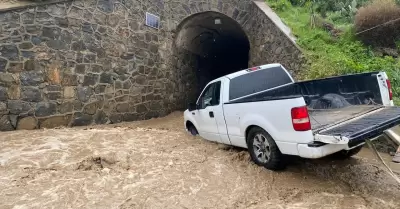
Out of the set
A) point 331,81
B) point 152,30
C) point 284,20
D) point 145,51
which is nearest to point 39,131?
point 145,51

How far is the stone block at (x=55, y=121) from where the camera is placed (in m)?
8.73

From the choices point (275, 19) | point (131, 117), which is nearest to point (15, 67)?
point (131, 117)

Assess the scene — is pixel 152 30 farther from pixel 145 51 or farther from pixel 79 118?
pixel 79 118

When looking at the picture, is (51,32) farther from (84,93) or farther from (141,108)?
(141,108)

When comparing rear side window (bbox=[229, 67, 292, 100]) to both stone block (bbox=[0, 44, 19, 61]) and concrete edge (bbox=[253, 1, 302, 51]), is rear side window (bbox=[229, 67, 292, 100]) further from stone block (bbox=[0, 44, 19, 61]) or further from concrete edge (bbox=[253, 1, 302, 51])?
stone block (bbox=[0, 44, 19, 61])

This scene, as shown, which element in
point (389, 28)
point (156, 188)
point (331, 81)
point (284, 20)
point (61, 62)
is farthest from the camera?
point (284, 20)

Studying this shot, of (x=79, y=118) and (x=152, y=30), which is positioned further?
(x=152, y=30)

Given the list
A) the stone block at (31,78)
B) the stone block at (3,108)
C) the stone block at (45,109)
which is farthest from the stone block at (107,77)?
the stone block at (3,108)

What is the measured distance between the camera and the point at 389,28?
9953 mm

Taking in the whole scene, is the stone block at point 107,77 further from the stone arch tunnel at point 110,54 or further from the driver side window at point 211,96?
the driver side window at point 211,96

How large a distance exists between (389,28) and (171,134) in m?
7.50

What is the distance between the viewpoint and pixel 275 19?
Result: 11.5 metres

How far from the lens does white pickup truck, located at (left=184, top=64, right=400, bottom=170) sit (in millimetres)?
4398

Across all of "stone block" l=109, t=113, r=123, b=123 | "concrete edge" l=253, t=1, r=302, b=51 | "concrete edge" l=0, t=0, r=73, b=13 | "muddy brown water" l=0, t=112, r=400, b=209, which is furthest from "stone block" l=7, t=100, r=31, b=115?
"concrete edge" l=253, t=1, r=302, b=51
